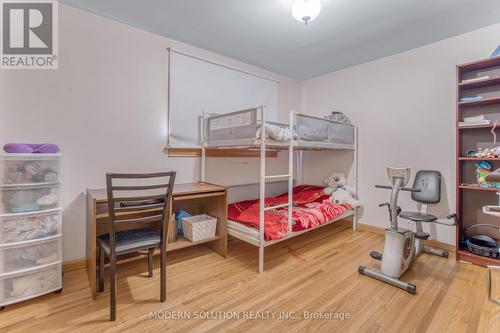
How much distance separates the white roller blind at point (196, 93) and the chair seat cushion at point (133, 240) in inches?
47.4

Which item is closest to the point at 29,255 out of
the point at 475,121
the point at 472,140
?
the point at 475,121

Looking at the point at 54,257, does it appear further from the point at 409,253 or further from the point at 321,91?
the point at 321,91

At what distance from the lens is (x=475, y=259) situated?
7.65 feet

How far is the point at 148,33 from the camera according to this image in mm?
2535

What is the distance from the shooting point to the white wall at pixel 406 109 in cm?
271

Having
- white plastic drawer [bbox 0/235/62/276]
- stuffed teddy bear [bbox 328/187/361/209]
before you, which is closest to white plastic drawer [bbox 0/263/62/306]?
white plastic drawer [bbox 0/235/62/276]

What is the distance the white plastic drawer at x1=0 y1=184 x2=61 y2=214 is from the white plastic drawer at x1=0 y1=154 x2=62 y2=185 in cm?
5

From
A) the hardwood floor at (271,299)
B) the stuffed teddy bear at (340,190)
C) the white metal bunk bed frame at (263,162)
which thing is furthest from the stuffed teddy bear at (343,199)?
the hardwood floor at (271,299)

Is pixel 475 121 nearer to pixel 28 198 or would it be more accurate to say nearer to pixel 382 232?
pixel 382 232

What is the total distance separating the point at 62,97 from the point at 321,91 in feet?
11.6

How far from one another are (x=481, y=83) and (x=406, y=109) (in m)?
0.75

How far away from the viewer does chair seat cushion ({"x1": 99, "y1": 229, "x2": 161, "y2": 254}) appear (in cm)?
159

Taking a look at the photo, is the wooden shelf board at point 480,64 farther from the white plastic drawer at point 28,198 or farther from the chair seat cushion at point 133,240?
the white plastic drawer at point 28,198

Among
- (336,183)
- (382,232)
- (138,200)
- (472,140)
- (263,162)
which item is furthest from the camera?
(336,183)
